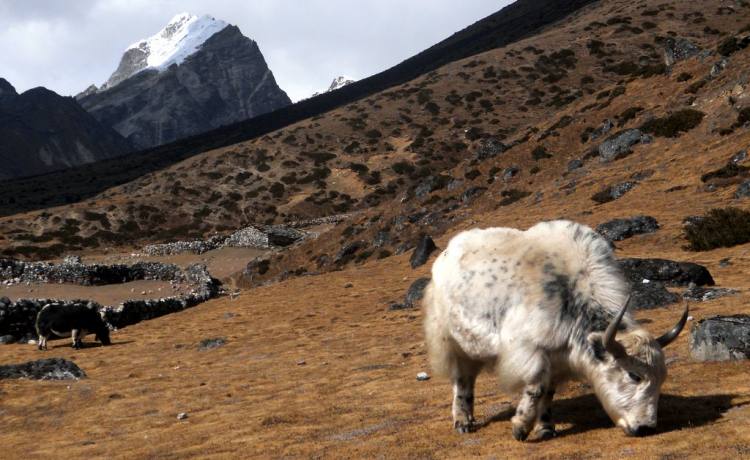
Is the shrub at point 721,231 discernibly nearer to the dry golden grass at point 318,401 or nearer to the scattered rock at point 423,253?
the dry golden grass at point 318,401

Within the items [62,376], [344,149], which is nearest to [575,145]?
[62,376]

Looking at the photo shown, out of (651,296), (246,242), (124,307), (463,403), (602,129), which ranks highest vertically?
(124,307)

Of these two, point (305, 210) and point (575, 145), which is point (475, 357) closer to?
point (575, 145)

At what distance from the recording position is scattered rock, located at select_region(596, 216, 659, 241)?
2384cm

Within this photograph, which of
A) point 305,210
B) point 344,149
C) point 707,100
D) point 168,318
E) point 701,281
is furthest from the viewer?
point 344,149

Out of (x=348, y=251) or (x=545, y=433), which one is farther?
(x=348, y=251)

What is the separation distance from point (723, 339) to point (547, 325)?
4416 millimetres

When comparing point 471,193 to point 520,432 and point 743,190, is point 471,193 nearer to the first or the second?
point 743,190

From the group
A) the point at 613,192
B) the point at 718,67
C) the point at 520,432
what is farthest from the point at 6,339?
the point at 718,67

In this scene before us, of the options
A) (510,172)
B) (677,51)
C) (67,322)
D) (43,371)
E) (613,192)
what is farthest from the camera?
(677,51)

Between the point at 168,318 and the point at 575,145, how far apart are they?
27.9 metres

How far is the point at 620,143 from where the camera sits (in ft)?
120

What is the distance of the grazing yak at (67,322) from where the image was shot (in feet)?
74.3

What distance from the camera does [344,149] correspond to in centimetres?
8175
